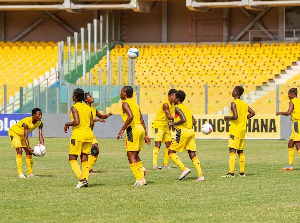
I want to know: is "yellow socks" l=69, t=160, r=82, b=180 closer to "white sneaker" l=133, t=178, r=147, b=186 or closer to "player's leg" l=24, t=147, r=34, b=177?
"white sneaker" l=133, t=178, r=147, b=186

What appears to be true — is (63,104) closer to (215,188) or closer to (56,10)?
(56,10)

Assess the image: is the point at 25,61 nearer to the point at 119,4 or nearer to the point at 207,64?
the point at 119,4

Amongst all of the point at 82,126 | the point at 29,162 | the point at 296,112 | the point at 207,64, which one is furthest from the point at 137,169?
the point at 207,64

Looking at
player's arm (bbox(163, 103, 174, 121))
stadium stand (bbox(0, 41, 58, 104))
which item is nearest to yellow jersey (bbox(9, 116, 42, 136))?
player's arm (bbox(163, 103, 174, 121))

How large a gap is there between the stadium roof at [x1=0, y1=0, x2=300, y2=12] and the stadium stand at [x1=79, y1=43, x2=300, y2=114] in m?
2.25

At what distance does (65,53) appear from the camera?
41.9m

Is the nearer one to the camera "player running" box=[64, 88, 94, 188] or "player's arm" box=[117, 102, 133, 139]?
"player running" box=[64, 88, 94, 188]

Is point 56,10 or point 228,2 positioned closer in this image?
point 228,2

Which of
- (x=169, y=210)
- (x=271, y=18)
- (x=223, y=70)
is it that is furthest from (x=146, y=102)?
(x=169, y=210)

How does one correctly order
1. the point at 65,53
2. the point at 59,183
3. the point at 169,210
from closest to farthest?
the point at 169,210
the point at 59,183
the point at 65,53

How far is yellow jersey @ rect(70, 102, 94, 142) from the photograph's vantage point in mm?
Answer: 16141

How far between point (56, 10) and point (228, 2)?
1199 centimetres

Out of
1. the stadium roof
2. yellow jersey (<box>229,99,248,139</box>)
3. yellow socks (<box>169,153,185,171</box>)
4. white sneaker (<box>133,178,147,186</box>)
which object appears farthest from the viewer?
the stadium roof

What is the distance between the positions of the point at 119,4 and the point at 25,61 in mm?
6125
